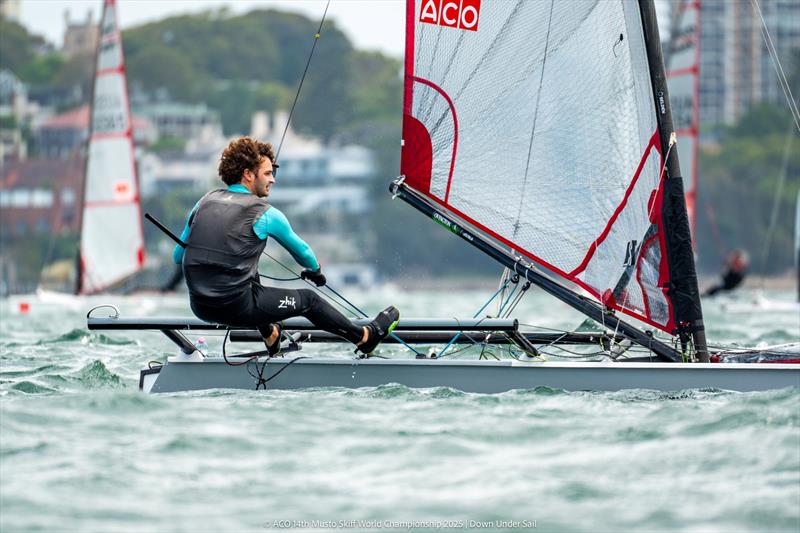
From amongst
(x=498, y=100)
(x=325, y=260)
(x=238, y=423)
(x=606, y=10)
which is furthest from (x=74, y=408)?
(x=325, y=260)

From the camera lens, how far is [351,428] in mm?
7129

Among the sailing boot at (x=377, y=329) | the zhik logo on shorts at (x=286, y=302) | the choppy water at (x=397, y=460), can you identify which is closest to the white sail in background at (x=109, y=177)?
the choppy water at (x=397, y=460)

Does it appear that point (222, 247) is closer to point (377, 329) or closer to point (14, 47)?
point (377, 329)

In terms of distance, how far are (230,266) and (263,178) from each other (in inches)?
21.4

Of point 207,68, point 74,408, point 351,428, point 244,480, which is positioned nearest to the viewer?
point 244,480

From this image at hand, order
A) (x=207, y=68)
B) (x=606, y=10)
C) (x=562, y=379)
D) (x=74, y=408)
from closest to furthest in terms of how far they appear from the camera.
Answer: (x=74, y=408), (x=562, y=379), (x=606, y=10), (x=207, y=68)

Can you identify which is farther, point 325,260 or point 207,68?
point 207,68

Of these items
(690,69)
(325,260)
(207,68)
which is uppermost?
(207,68)

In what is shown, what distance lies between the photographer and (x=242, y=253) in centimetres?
773

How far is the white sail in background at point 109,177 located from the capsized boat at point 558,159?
1973 cm

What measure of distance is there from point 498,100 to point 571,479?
3.49m

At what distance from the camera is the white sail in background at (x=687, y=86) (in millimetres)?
24953

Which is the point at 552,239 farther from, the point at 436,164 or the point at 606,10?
the point at 606,10

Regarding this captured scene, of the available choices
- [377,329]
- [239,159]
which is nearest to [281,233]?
[239,159]
